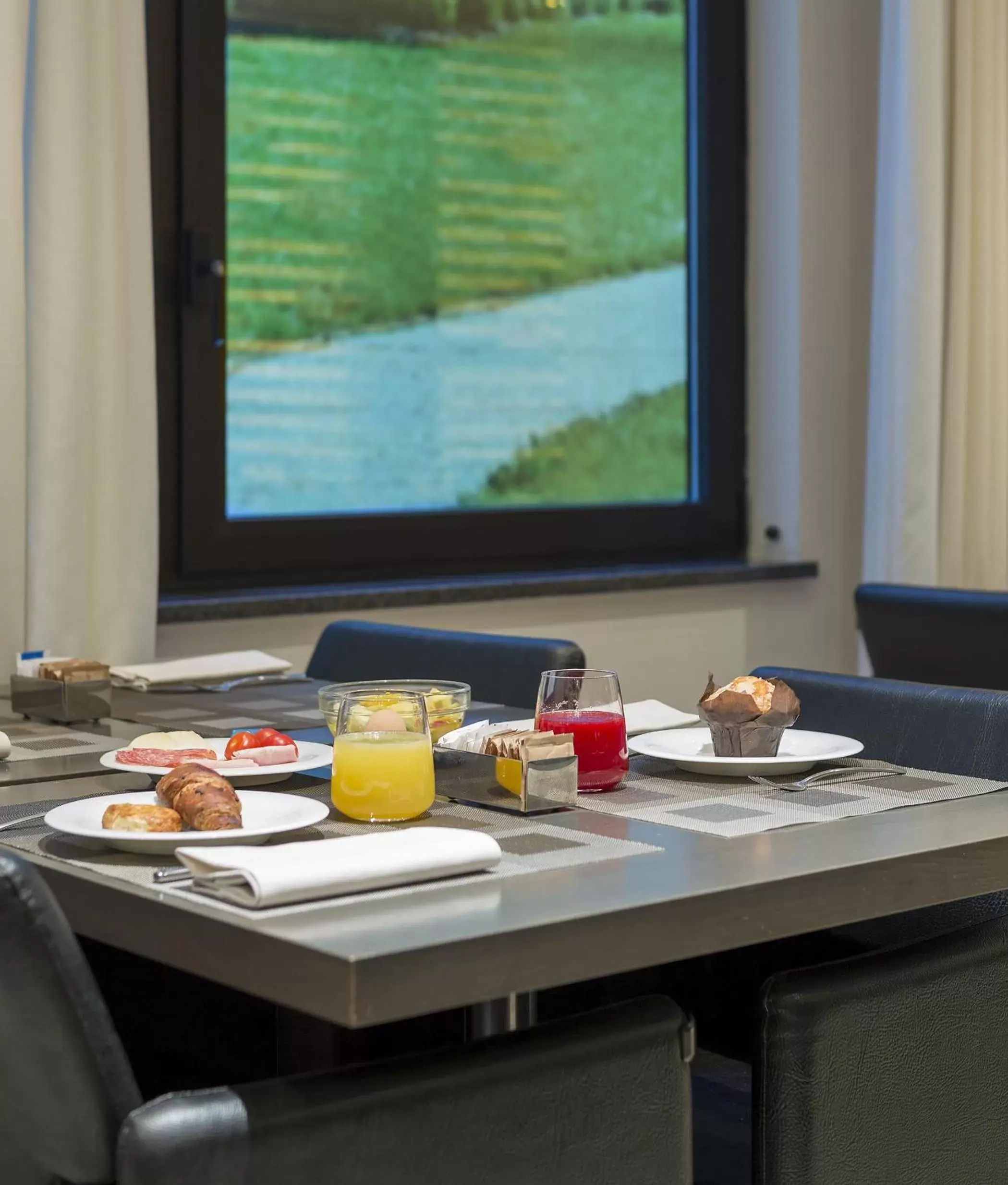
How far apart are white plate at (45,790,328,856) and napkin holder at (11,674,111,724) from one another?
1.69ft

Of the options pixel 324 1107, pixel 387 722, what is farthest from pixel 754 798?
pixel 324 1107

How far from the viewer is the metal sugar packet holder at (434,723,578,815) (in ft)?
4.45

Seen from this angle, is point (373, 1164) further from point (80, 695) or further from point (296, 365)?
point (296, 365)

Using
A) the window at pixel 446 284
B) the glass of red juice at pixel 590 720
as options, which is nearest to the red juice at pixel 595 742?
the glass of red juice at pixel 590 720

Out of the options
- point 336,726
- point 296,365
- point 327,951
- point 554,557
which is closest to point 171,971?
point 336,726

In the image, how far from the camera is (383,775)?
129 cm

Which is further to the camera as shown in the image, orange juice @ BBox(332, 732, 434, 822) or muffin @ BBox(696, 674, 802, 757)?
muffin @ BBox(696, 674, 802, 757)

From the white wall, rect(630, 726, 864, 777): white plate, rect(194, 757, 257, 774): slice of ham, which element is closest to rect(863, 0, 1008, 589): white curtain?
the white wall

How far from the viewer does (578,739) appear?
1438mm

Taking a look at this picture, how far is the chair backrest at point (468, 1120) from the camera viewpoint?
99 cm

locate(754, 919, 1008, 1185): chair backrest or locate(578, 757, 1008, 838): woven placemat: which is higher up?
locate(578, 757, 1008, 838): woven placemat

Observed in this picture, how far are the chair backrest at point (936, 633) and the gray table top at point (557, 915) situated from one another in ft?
4.01

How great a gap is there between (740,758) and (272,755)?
1.35 ft

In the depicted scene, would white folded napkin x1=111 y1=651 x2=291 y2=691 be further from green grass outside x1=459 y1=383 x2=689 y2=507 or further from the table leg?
green grass outside x1=459 y1=383 x2=689 y2=507
